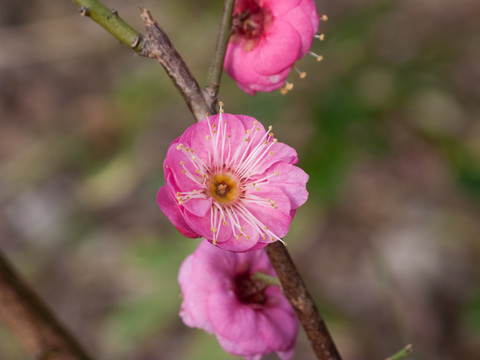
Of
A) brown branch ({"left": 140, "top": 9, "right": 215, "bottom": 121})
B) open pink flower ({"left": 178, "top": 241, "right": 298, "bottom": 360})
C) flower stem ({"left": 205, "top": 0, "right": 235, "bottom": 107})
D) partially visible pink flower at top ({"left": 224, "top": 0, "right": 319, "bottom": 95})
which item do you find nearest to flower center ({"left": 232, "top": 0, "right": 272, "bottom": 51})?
partially visible pink flower at top ({"left": 224, "top": 0, "right": 319, "bottom": 95})

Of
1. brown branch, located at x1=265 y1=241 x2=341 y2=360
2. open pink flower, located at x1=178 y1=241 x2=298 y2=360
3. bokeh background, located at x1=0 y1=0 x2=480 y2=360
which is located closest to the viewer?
brown branch, located at x1=265 y1=241 x2=341 y2=360

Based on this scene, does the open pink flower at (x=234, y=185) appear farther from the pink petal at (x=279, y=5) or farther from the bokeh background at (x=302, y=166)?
the bokeh background at (x=302, y=166)

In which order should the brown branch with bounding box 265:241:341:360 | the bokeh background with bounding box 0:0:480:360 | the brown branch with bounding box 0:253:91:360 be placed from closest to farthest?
1. the brown branch with bounding box 265:241:341:360
2. the brown branch with bounding box 0:253:91:360
3. the bokeh background with bounding box 0:0:480:360

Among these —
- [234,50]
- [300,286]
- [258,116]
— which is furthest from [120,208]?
[300,286]

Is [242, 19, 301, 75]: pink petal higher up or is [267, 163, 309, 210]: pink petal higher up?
→ [242, 19, 301, 75]: pink petal

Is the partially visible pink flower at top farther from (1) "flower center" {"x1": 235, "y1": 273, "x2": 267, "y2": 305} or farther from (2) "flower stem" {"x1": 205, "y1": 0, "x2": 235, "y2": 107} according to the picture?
(1) "flower center" {"x1": 235, "y1": 273, "x2": 267, "y2": 305}

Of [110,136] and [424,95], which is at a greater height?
[110,136]

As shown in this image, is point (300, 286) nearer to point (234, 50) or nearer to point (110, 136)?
point (234, 50)
